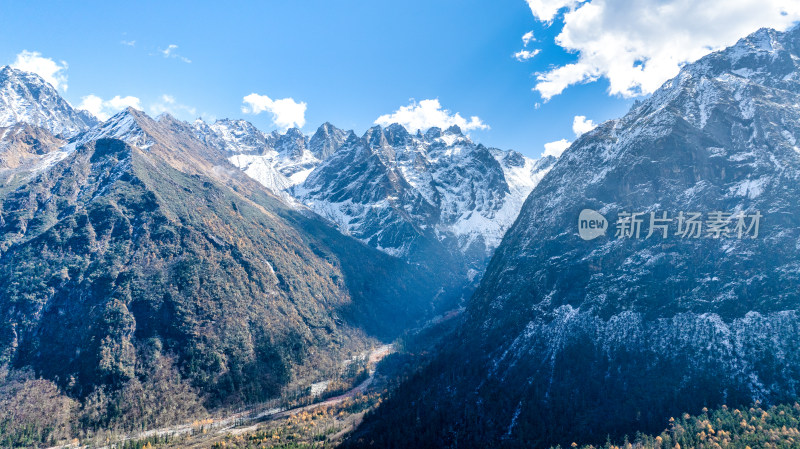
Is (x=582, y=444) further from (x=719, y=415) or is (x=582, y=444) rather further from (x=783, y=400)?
(x=783, y=400)

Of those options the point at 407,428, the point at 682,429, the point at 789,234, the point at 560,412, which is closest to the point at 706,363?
the point at 682,429

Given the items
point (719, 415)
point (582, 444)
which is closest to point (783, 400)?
point (719, 415)

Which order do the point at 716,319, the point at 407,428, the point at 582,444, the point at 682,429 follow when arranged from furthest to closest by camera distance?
the point at 407,428
the point at 716,319
the point at 582,444
the point at 682,429

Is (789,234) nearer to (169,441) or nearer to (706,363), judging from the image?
(706,363)

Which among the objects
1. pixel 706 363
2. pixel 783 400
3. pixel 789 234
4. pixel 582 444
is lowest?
pixel 582 444

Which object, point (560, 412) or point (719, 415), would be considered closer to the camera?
point (719, 415)

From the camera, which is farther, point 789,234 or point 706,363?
point 789,234

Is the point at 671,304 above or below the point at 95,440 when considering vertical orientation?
above

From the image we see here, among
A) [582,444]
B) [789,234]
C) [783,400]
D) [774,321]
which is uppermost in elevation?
[789,234]

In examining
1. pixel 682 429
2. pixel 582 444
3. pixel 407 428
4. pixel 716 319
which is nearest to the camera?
pixel 682 429
